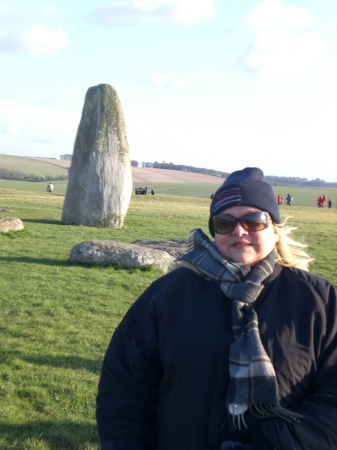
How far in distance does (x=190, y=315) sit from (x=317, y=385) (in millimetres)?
755

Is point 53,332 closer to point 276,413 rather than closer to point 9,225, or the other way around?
point 276,413

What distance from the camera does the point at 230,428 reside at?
306 centimetres

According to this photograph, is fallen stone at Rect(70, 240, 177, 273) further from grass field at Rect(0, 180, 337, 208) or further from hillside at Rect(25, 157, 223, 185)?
hillside at Rect(25, 157, 223, 185)

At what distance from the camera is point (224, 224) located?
3533 mm

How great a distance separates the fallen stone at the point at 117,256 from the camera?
13.1 meters

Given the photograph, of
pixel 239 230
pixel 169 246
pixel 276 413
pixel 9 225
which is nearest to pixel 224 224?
pixel 239 230

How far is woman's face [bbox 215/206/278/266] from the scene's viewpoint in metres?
3.49

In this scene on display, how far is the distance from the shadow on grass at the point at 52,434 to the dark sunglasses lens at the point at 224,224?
8.36 feet

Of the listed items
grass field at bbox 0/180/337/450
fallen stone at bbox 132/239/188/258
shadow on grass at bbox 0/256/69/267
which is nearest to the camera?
grass field at bbox 0/180/337/450

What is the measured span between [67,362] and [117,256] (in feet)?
20.7

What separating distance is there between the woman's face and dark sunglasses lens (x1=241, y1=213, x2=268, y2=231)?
23 millimetres

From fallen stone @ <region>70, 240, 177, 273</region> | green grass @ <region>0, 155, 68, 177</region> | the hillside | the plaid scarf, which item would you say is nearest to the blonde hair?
the plaid scarf

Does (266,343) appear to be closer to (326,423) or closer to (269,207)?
(326,423)

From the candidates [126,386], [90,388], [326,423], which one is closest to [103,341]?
[90,388]
